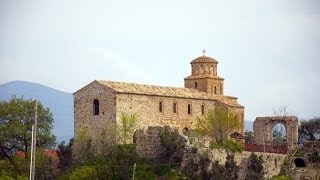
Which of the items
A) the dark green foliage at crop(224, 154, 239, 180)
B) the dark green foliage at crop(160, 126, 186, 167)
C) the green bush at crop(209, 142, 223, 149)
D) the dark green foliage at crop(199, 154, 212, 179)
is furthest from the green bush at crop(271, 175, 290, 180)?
the dark green foliage at crop(160, 126, 186, 167)

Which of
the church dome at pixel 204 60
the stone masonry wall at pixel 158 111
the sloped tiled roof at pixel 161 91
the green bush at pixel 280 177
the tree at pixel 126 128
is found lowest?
the green bush at pixel 280 177

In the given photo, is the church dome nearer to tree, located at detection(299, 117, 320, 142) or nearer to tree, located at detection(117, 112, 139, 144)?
tree, located at detection(299, 117, 320, 142)

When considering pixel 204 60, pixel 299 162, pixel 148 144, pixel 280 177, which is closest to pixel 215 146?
pixel 148 144

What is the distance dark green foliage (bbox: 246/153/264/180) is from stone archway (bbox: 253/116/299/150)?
5804 millimetres

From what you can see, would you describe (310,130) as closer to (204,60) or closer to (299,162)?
(204,60)

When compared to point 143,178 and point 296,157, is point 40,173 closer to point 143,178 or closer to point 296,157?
point 143,178

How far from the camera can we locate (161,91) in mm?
74250

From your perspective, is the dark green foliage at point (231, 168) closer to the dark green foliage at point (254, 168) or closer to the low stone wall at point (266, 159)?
the low stone wall at point (266, 159)

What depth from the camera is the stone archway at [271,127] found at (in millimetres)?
72000

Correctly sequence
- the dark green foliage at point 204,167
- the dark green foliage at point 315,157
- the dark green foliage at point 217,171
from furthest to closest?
1. the dark green foliage at point 315,157
2. the dark green foliage at point 204,167
3. the dark green foliage at point 217,171

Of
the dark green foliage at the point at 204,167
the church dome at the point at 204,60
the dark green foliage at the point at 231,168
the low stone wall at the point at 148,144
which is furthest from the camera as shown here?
the church dome at the point at 204,60

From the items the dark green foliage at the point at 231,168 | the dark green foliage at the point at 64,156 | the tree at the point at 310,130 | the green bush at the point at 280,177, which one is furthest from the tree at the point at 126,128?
the tree at the point at 310,130

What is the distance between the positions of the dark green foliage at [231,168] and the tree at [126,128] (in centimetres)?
898

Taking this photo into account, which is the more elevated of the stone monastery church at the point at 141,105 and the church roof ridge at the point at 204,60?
the church roof ridge at the point at 204,60
